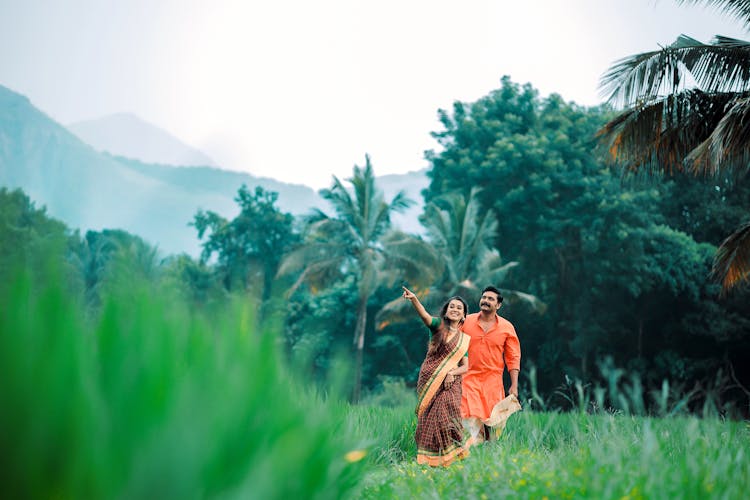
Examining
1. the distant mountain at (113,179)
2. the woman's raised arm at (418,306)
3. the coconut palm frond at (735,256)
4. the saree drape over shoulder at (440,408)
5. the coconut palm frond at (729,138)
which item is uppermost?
the distant mountain at (113,179)

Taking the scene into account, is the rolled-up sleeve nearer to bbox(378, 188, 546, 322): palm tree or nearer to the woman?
the woman

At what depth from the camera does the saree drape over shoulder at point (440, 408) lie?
6770 millimetres

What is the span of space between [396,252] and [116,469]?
963 inches

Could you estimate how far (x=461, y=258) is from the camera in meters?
25.9

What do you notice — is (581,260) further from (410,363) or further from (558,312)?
(410,363)

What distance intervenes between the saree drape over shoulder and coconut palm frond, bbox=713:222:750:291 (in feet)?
15.3

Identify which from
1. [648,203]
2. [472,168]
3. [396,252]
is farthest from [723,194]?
[396,252]

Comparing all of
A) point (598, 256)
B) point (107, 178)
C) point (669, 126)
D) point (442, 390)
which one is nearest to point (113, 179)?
point (107, 178)

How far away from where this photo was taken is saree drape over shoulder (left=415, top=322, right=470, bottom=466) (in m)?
6.77

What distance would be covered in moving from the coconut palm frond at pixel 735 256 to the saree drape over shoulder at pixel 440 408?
467 cm

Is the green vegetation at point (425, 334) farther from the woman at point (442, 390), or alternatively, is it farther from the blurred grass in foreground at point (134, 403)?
the woman at point (442, 390)

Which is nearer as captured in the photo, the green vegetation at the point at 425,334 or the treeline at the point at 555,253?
the green vegetation at the point at 425,334

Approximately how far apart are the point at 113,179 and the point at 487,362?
6783 inches

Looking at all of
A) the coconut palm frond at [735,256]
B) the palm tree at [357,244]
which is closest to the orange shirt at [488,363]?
the coconut palm frond at [735,256]
